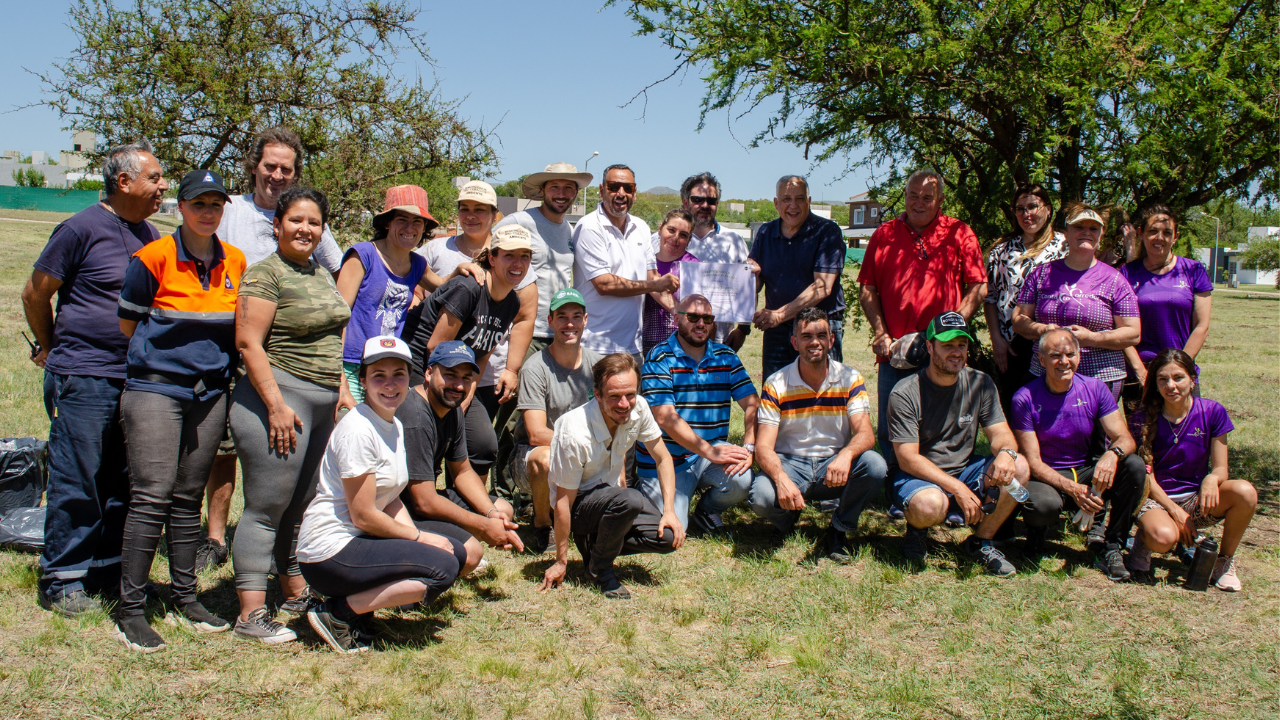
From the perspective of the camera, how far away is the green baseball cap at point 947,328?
5023 mm

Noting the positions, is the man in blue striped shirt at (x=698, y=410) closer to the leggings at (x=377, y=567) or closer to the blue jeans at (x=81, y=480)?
the leggings at (x=377, y=567)

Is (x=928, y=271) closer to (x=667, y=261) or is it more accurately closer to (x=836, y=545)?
(x=667, y=261)

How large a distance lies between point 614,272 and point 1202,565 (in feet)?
12.7

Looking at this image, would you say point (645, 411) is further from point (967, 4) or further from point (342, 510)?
point (967, 4)

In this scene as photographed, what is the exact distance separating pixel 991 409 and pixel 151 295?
4.60 m

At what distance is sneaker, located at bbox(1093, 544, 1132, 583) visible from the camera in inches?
191

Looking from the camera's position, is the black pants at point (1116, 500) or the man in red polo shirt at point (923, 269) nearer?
the black pants at point (1116, 500)

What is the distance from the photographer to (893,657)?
155 inches

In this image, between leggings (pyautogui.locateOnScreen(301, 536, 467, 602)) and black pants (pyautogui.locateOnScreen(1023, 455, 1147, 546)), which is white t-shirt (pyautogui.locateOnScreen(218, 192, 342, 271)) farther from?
black pants (pyautogui.locateOnScreen(1023, 455, 1147, 546))

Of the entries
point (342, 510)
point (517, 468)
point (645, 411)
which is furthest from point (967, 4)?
point (342, 510)

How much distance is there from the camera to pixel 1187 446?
507cm

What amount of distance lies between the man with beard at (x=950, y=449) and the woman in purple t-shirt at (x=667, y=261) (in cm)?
179

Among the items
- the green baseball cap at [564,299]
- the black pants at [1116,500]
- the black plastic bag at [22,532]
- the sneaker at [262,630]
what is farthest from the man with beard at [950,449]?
the black plastic bag at [22,532]

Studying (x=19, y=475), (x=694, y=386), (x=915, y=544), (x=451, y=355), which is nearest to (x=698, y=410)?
(x=694, y=386)
